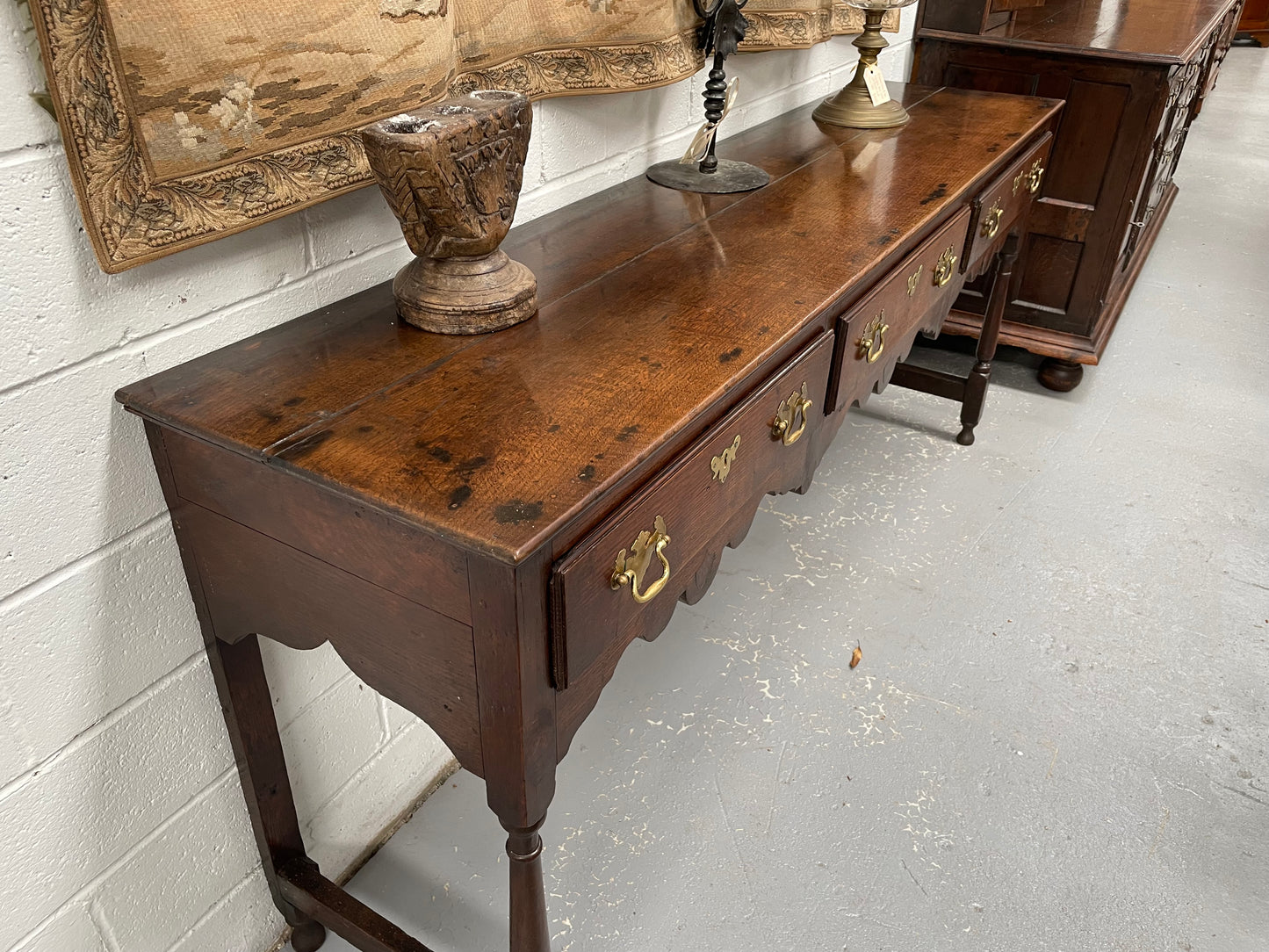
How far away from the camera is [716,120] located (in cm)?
168

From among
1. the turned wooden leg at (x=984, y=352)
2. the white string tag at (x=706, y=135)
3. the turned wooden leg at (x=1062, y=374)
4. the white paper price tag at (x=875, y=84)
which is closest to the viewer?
the white string tag at (x=706, y=135)

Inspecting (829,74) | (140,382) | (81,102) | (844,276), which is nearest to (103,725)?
(140,382)

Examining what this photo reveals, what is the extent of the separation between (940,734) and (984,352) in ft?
4.17

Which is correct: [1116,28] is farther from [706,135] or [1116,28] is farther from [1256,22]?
[1256,22]

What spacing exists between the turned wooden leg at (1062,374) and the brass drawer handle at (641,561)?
248cm

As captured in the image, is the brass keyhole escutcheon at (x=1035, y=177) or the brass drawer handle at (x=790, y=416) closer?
the brass drawer handle at (x=790, y=416)

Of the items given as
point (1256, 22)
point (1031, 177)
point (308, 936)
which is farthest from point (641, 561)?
point (1256, 22)

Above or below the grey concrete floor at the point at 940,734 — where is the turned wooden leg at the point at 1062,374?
above

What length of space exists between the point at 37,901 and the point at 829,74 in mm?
2350

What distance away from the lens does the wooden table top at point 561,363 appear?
89cm

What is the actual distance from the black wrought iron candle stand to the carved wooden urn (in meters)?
0.62

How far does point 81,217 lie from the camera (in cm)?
95

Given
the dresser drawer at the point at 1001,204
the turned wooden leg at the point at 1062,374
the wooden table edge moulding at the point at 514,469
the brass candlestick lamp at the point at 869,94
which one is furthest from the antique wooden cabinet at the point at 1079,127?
the wooden table edge moulding at the point at 514,469

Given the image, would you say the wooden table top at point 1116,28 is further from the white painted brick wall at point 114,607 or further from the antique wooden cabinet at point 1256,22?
the antique wooden cabinet at point 1256,22
